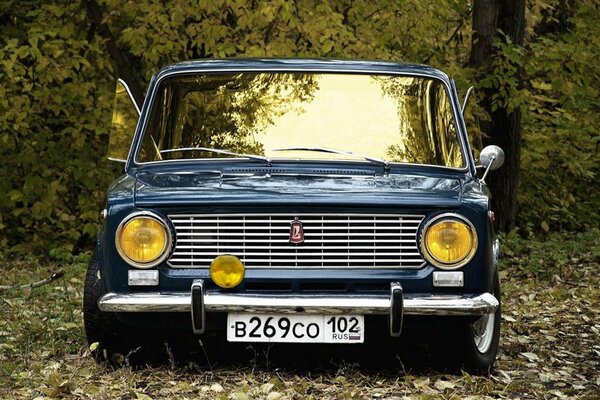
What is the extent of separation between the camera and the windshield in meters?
6.62

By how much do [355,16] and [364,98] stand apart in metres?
6.15

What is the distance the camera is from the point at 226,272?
227 inches

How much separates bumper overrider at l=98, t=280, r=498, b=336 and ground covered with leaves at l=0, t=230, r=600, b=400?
0.37 metres

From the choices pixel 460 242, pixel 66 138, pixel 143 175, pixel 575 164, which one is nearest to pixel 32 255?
pixel 66 138

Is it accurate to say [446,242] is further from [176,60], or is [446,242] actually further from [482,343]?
[176,60]

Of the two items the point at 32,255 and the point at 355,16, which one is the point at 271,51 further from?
the point at 32,255

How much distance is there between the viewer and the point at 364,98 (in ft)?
22.5

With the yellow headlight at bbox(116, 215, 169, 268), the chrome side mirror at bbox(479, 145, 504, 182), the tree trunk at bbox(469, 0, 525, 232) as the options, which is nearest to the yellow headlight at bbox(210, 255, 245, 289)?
the yellow headlight at bbox(116, 215, 169, 268)

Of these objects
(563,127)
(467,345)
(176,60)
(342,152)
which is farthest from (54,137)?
(467,345)

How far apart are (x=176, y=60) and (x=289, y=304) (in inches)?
344

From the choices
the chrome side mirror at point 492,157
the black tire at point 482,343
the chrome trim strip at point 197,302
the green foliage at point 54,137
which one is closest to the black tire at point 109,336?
the chrome trim strip at point 197,302

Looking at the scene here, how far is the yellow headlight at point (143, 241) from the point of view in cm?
581

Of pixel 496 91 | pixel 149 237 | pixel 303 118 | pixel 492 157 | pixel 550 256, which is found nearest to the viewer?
pixel 149 237

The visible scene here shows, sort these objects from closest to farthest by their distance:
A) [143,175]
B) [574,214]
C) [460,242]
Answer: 1. [460,242]
2. [143,175]
3. [574,214]
